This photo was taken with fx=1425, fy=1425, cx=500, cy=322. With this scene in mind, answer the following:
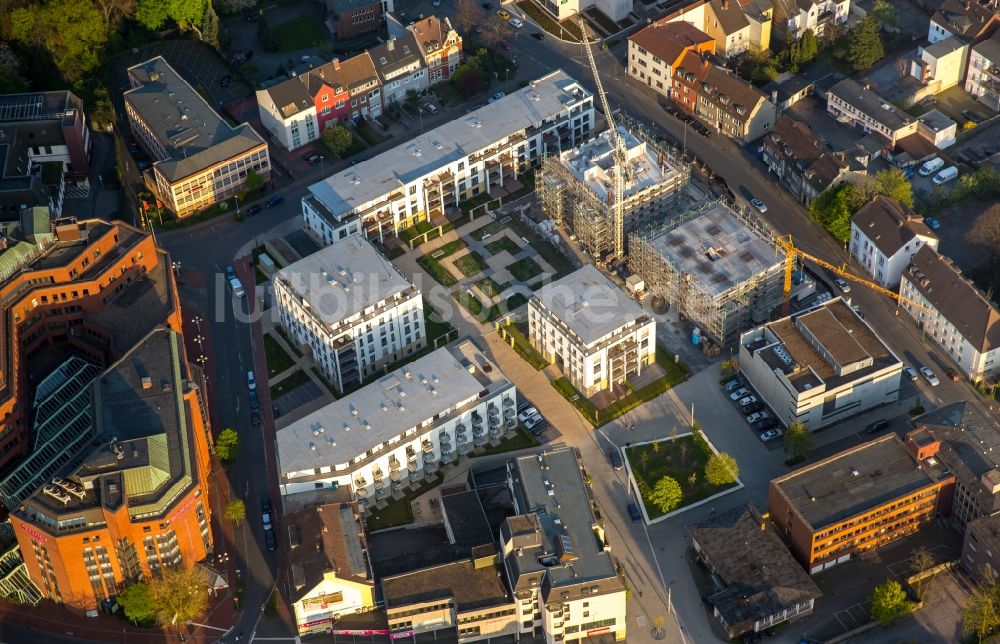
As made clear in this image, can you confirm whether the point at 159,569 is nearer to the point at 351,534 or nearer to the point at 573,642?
the point at 351,534

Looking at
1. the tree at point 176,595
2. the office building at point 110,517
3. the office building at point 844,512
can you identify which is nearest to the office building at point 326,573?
the tree at point 176,595

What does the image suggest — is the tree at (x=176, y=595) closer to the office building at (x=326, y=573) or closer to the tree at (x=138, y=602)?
the tree at (x=138, y=602)

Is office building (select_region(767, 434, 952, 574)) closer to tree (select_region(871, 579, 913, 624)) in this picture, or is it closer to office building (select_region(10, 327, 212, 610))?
tree (select_region(871, 579, 913, 624))

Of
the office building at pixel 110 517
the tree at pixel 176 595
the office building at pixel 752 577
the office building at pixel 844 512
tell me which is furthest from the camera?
the office building at pixel 844 512

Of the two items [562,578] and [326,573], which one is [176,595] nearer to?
[326,573]

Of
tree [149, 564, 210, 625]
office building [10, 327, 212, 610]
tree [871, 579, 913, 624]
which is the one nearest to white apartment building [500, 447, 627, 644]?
tree [871, 579, 913, 624]

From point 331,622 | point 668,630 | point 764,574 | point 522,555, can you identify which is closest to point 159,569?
point 331,622
